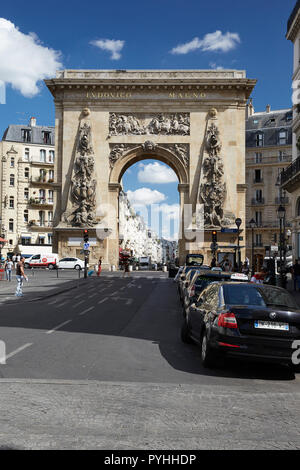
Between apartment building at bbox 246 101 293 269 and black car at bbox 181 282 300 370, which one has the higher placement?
apartment building at bbox 246 101 293 269

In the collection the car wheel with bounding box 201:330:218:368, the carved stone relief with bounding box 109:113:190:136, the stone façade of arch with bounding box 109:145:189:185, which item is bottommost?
the car wheel with bounding box 201:330:218:368

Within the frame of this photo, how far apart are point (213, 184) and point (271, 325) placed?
38148 mm

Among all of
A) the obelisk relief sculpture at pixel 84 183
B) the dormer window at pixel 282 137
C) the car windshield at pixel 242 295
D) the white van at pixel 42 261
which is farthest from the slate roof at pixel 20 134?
the car windshield at pixel 242 295

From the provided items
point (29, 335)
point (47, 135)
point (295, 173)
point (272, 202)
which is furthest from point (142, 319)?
point (47, 135)

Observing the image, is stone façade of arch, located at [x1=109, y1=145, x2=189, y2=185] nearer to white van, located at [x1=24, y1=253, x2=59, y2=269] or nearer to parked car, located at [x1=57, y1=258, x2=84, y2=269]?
parked car, located at [x1=57, y1=258, x2=84, y2=269]

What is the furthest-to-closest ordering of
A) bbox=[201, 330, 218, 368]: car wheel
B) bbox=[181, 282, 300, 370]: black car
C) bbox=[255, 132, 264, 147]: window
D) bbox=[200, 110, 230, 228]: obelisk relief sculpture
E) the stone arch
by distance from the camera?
bbox=[255, 132, 264, 147]: window, the stone arch, bbox=[200, 110, 230, 228]: obelisk relief sculpture, bbox=[201, 330, 218, 368]: car wheel, bbox=[181, 282, 300, 370]: black car

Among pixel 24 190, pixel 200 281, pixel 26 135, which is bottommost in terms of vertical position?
pixel 200 281

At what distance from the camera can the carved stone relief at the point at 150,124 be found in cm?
4703

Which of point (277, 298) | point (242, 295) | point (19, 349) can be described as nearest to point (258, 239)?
point (277, 298)

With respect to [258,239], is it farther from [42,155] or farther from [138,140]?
[42,155]

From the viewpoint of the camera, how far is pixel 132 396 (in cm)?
625

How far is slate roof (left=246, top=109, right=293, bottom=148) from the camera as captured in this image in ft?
224

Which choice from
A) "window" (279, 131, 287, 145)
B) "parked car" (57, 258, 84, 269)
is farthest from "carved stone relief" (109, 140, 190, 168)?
"window" (279, 131, 287, 145)

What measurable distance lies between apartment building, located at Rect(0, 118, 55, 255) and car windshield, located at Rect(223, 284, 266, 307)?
6199 cm
